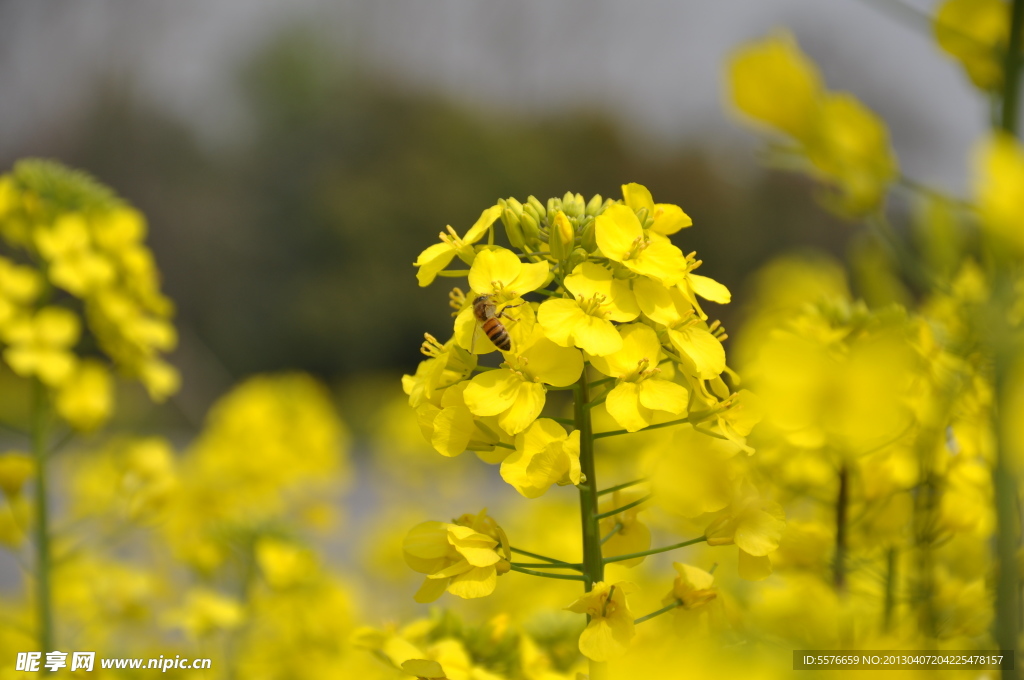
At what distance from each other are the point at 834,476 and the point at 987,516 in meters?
0.26

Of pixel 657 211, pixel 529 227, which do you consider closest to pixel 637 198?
pixel 657 211

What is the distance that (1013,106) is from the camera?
2.44 ft

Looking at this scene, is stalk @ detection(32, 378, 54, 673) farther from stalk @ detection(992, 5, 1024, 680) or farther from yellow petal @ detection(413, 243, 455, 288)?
stalk @ detection(992, 5, 1024, 680)

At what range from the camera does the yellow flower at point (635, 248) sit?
0.85 m

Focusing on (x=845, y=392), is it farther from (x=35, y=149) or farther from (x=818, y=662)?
(x=35, y=149)

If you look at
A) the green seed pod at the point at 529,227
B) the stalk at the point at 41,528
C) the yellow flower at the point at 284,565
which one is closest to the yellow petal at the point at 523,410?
the green seed pod at the point at 529,227

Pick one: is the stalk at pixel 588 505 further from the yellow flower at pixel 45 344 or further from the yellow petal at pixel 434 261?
the yellow flower at pixel 45 344

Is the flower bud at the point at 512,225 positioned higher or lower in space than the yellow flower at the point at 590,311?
higher

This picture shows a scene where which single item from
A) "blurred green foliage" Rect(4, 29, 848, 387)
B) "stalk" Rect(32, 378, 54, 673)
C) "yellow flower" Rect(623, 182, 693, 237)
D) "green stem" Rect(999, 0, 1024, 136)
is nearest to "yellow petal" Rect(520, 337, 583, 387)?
"yellow flower" Rect(623, 182, 693, 237)

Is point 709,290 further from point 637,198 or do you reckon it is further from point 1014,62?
point 1014,62

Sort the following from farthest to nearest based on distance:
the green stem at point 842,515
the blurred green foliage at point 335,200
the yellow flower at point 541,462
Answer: the blurred green foliage at point 335,200
the green stem at point 842,515
the yellow flower at point 541,462

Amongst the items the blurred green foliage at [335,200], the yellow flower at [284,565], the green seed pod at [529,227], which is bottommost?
the yellow flower at [284,565]

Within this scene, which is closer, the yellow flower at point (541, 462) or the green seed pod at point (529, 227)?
the yellow flower at point (541, 462)

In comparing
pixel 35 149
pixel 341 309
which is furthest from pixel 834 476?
pixel 35 149
